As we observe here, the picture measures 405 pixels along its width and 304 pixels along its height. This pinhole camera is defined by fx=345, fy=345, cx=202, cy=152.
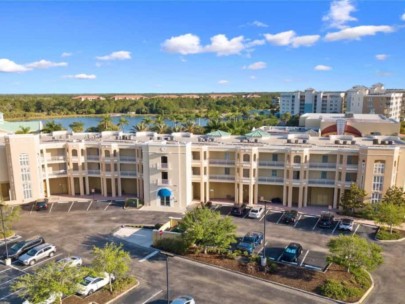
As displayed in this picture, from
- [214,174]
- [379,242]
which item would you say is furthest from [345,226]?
[214,174]

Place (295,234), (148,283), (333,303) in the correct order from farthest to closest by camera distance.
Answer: (295,234) → (148,283) → (333,303)

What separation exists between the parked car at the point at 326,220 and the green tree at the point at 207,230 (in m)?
15.9

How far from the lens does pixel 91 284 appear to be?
1221 inches

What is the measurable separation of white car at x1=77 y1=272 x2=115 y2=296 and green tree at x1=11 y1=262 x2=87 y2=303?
2460 millimetres

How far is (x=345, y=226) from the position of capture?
148ft

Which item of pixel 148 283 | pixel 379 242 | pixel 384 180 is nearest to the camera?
pixel 148 283

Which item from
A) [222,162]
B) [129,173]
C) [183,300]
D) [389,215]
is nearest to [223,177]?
[222,162]

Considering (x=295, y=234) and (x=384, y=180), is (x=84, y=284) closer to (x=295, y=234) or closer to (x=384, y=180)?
(x=295, y=234)

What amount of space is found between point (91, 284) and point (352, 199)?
3644 cm

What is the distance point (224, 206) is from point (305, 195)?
1291 cm

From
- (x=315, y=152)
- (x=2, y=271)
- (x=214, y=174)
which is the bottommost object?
(x=2, y=271)

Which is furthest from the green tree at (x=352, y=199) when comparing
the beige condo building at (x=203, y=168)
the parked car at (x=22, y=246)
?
the parked car at (x=22, y=246)

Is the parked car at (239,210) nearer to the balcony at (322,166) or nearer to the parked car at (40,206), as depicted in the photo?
the balcony at (322,166)

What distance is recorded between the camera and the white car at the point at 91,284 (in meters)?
30.3
